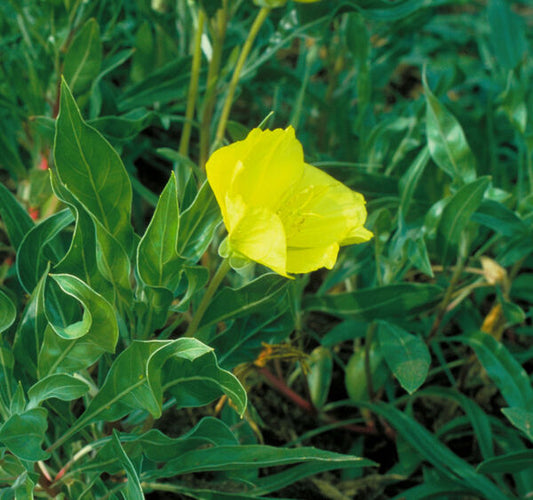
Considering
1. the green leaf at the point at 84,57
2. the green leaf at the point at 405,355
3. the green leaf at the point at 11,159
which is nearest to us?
the green leaf at the point at 405,355

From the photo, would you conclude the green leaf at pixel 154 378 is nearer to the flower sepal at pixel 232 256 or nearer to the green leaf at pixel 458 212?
the flower sepal at pixel 232 256

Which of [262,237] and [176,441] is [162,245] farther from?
[176,441]

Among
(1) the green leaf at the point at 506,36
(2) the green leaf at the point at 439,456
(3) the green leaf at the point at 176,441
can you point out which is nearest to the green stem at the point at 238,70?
(3) the green leaf at the point at 176,441

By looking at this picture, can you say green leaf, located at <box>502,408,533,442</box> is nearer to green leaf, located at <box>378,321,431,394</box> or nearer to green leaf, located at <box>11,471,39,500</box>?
green leaf, located at <box>378,321,431,394</box>

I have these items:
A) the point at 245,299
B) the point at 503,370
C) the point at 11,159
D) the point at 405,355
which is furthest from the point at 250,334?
the point at 11,159

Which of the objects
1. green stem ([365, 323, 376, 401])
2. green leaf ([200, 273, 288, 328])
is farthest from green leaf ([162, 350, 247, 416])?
green stem ([365, 323, 376, 401])

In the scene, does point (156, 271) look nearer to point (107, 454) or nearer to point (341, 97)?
point (107, 454)

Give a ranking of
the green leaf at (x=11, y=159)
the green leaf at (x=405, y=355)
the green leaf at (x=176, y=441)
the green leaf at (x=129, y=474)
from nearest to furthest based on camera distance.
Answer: the green leaf at (x=129, y=474), the green leaf at (x=176, y=441), the green leaf at (x=405, y=355), the green leaf at (x=11, y=159)
